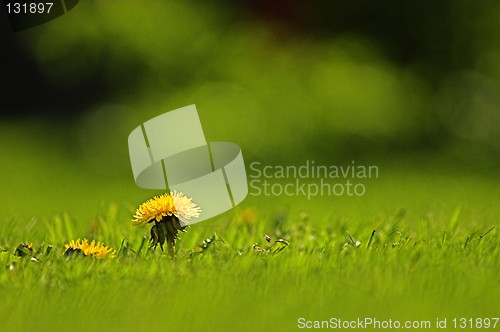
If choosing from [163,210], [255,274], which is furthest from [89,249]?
[255,274]

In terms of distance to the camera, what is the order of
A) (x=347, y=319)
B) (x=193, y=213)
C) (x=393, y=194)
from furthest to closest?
(x=393, y=194) → (x=193, y=213) → (x=347, y=319)

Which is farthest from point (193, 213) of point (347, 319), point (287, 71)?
point (287, 71)

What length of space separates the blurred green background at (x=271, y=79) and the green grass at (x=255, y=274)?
149cm

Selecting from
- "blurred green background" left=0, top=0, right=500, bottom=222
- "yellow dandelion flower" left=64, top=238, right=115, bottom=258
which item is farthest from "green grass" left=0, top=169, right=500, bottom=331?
"blurred green background" left=0, top=0, right=500, bottom=222

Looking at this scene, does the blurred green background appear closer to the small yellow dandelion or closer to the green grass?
the green grass

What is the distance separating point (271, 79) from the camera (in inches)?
165

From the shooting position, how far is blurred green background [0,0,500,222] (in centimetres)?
403

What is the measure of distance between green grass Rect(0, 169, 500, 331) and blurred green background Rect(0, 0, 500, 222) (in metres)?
1.49

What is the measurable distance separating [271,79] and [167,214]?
2428 mm

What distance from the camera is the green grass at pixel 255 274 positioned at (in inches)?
61.1

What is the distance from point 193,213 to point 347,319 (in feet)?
1.54

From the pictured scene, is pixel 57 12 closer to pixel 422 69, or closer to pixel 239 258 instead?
pixel 422 69

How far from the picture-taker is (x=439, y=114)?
4207 millimetres

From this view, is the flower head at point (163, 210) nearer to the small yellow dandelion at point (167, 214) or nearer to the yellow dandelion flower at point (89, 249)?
the small yellow dandelion at point (167, 214)
